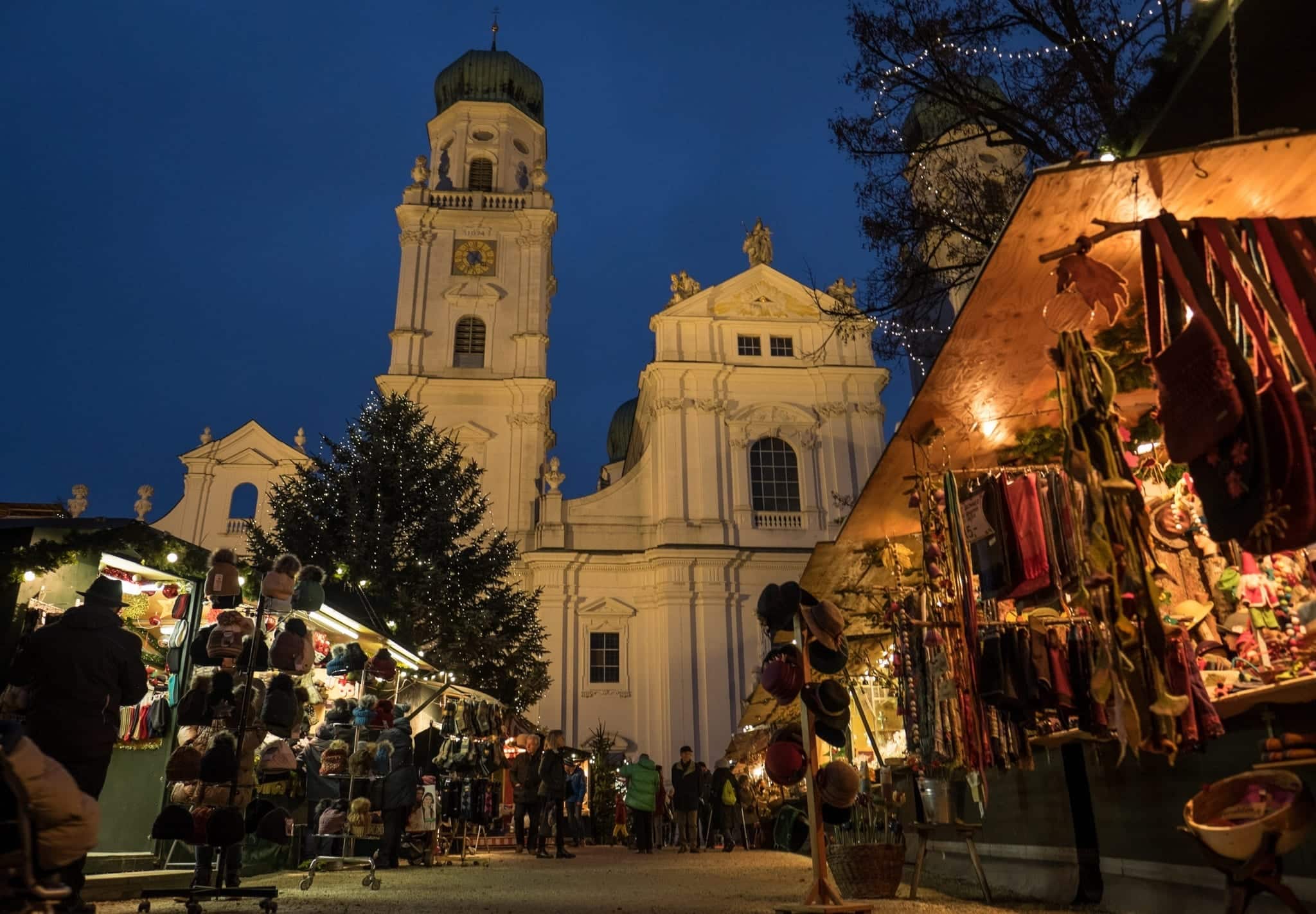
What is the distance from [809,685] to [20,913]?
139 inches

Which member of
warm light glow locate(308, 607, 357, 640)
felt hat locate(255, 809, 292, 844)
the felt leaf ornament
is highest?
the felt leaf ornament

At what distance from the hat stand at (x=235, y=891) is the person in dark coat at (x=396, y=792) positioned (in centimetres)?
298

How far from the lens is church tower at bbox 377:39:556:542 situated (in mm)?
26859

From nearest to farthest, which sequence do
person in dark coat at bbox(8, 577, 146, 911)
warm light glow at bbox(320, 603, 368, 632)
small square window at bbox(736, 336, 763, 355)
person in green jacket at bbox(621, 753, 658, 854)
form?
person in dark coat at bbox(8, 577, 146, 911), warm light glow at bbox(320, 603, 368, 632), person in green jacket at bbox(621, 753, 658, 854), small square window at bbox(736, 336, 763, 355)

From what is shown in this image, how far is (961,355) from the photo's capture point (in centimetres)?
490

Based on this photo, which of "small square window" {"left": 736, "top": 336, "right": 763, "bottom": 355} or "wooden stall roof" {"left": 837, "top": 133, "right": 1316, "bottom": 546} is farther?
"small square window" {"left": 736, "top": 336, "right": 763, "bottom": 355}

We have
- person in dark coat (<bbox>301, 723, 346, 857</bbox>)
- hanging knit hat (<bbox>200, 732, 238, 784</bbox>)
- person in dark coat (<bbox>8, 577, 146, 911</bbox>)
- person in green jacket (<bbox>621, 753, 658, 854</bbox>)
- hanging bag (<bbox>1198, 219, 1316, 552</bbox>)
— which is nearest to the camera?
hanging bag (<bbox>1198, 219, 1316, 552</bbox>)

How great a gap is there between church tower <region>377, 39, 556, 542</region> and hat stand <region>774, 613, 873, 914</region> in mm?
20565

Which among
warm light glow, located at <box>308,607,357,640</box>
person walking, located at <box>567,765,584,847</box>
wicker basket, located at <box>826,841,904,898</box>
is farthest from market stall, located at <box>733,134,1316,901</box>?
person walking, located at <box>567,765,584,847</box>

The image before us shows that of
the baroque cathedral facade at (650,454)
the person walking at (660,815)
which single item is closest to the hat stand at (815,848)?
the person walking at (660,815)

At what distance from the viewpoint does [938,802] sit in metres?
6.14

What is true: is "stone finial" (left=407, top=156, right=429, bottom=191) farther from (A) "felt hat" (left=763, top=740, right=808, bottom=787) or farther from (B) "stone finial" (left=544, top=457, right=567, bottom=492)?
(A) "felt hat" (left=763, top=740, right=808, bottom=787)

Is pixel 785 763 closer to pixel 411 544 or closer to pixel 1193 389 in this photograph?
pixel 1193 389

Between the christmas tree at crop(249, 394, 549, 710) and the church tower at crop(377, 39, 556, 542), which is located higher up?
the church tower at crop(377, 39, 556, 542)
